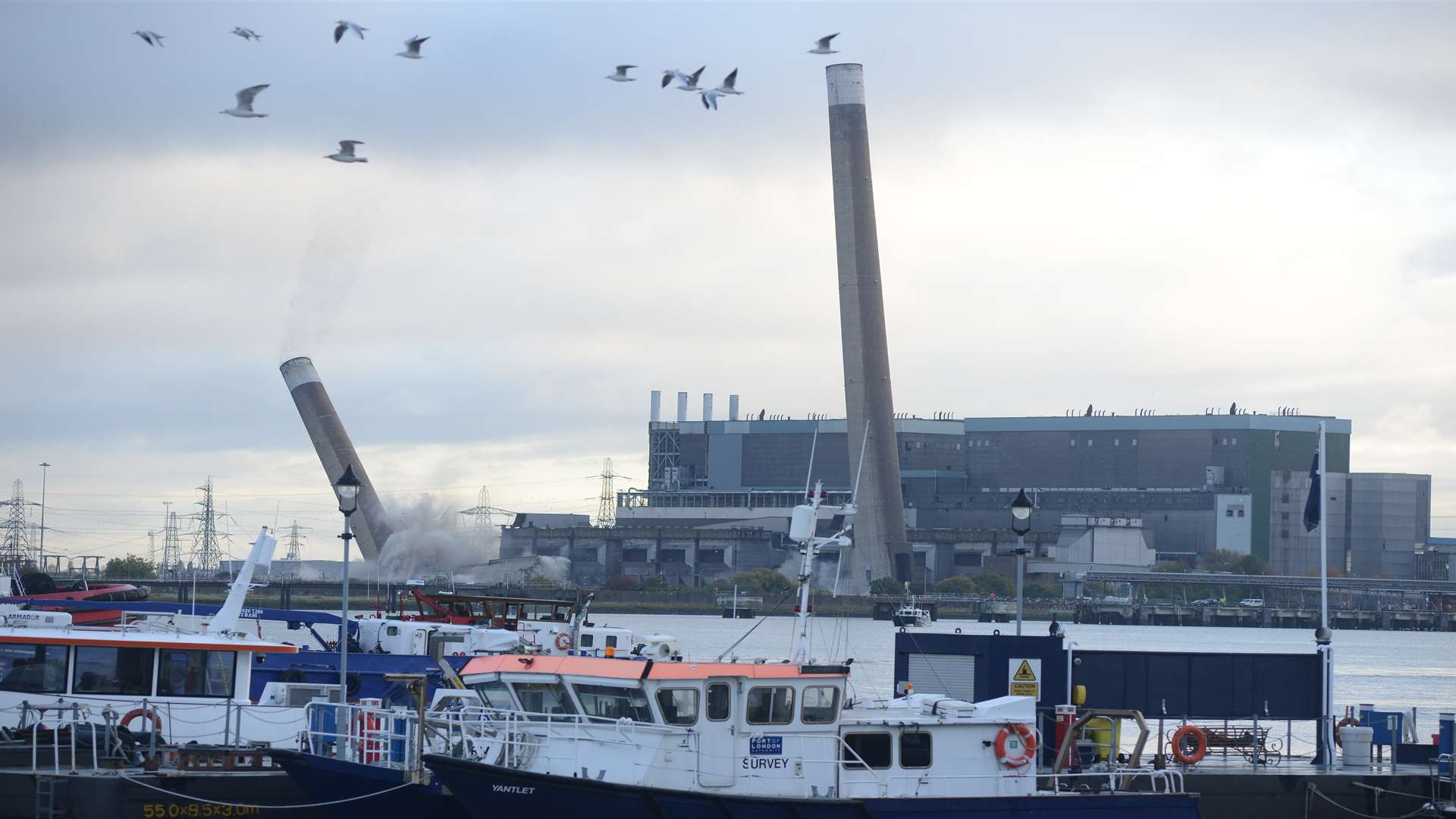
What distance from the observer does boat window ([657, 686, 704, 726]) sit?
2233 cm

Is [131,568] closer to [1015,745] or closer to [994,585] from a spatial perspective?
[994,585]

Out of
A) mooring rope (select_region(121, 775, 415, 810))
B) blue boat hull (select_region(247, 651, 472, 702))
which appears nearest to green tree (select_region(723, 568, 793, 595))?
blue boat hull (select_region(247, 651, 472, 702))

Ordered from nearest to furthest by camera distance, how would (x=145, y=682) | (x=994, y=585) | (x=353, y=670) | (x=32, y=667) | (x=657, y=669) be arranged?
(x=657, y=669) → (x=32, y=667) → (x=145, y=682) → (x=353, y=670) → (x=994, y=585)

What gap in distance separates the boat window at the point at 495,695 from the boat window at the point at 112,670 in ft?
20.9

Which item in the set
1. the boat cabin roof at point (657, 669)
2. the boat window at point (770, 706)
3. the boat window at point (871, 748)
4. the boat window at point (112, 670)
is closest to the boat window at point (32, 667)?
the boat window at point (112, 670)

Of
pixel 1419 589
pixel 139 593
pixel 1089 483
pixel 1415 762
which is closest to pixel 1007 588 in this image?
pixel 1089 483

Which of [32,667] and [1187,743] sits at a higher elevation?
[32,667]

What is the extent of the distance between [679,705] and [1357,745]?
12.0m

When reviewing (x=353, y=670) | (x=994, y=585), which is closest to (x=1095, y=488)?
(x=994, y=585)

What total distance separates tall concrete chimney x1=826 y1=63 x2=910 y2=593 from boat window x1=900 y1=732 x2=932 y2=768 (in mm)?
84793

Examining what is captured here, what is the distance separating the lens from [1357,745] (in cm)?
2777

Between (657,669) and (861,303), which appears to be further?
(861,303)

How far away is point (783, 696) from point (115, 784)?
366 inches

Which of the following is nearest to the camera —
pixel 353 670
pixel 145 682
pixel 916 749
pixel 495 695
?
pixel 916 749
